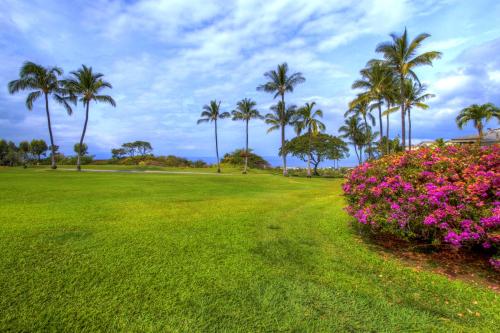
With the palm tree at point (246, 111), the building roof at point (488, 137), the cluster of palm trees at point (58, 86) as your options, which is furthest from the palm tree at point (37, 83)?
the building roof at point (488, 137)

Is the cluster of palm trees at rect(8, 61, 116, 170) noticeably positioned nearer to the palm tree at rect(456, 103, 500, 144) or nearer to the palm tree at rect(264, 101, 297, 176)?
the palm tree at rect(264, 101, 297, 176)

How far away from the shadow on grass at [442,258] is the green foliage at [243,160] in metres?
43.4

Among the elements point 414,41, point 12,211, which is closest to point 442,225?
point 12,211

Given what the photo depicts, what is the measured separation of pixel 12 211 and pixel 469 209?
10595mm

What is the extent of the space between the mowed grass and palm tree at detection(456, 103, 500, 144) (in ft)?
117

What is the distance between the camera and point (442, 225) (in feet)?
14.9

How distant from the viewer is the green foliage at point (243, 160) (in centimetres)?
5009

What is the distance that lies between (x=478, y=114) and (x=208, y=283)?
40107mm

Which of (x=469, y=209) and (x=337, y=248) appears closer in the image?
(x=469, y=209)

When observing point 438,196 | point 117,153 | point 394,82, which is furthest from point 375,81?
point 117,153

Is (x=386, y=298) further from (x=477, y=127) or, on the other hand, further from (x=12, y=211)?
(x=477, y=127)

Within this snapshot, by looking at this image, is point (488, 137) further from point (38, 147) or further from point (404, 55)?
point (38, 147)

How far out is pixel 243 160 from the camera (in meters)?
49.8

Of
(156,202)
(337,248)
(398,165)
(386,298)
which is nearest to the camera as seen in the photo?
(386,298)
